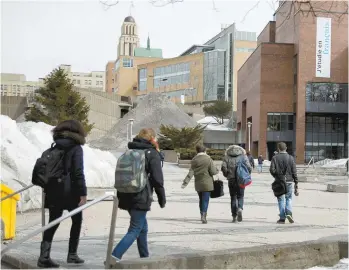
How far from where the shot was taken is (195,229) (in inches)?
401

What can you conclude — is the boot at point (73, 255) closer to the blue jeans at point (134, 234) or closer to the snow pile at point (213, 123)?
the blue jeans at point (134, 234)

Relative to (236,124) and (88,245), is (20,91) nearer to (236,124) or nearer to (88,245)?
(236,124)

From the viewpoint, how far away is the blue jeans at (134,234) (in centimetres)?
600

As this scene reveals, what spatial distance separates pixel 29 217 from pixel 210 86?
110 m

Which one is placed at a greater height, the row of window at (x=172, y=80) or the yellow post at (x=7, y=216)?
the row of window at (x=172, y=80)

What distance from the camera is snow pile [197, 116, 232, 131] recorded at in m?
94.8

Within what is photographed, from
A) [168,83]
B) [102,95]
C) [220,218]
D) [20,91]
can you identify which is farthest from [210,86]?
[220,218]

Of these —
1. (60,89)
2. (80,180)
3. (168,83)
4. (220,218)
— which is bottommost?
(220,218)

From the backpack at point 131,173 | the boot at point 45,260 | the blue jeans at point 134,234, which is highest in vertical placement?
the backpack at point 131,173

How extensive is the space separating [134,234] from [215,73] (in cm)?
11484

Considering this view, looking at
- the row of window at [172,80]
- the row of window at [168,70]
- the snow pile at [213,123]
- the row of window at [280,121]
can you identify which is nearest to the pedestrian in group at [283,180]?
the row of window at [280,121]

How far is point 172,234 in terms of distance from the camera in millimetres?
9438

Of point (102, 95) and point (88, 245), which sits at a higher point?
point (102, 95)

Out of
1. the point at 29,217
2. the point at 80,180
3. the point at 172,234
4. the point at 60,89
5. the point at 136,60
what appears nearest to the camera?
the point at 80,180
